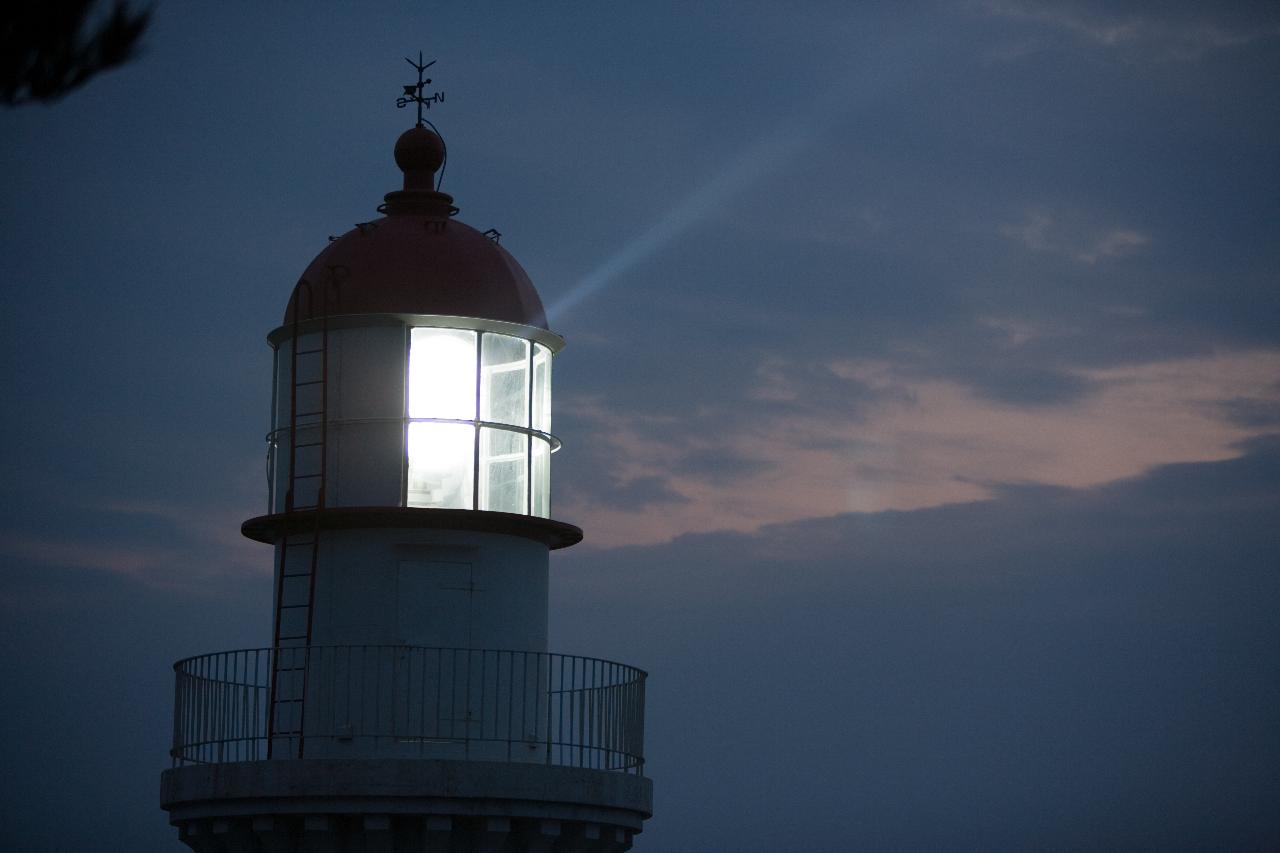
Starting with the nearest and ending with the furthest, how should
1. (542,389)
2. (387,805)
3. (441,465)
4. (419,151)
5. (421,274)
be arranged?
(387,805)
(441,465)
(421,274)
(542,389)
(419,151)

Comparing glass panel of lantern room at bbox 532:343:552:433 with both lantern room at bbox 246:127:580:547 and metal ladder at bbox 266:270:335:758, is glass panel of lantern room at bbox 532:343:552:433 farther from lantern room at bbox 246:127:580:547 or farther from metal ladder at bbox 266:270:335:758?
metal ladder at bbox 266:270:335:758

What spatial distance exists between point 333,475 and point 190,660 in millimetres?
2155

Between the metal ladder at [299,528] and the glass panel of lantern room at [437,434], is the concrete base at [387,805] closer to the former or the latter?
the metal ladder at [299,528]

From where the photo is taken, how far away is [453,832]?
19.3 metres

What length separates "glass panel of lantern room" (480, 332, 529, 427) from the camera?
20500mm

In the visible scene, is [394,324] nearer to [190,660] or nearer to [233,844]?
[190,660]

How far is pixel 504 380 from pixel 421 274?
128 cm

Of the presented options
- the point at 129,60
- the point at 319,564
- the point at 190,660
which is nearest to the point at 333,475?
the point at 319,564

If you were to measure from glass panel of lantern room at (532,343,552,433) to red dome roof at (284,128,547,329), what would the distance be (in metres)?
0.32

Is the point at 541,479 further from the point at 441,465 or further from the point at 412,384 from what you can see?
the point at 412,384

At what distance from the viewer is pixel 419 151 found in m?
21.7

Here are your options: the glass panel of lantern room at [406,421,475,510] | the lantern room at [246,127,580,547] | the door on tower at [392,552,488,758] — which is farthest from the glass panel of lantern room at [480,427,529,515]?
the door on tower at [392,552,488,758]

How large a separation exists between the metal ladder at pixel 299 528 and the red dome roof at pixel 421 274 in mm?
243

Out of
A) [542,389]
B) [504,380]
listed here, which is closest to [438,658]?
[504,380]
